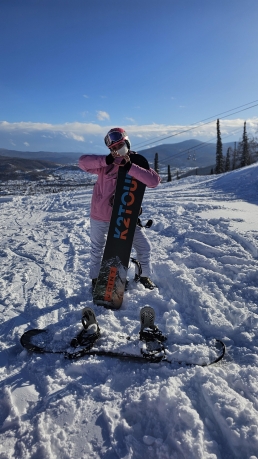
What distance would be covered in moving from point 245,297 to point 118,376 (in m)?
2.23

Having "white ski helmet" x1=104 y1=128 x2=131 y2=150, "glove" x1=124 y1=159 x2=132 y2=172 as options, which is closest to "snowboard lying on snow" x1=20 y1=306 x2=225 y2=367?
"glove" x1=124 y1=159 x2=132 y2=172

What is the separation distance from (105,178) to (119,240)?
911 mm

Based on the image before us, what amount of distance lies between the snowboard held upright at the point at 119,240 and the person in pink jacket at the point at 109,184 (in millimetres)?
140

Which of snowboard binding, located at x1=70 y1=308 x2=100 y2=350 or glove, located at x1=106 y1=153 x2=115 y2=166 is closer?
snowboard binding, located at x1=70 y1=308 x2=100 y2=350

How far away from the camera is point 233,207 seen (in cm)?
954

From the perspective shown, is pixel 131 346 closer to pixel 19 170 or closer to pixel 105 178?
pixel 105 178

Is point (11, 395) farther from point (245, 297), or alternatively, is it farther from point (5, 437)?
point (245, 297)

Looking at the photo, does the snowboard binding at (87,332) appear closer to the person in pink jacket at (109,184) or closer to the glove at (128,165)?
the person in pink jacket at (109,184)

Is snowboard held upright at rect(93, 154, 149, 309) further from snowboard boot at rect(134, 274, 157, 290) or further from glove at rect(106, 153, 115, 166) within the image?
snowboard boot at rect(134, 274, 157, 290)

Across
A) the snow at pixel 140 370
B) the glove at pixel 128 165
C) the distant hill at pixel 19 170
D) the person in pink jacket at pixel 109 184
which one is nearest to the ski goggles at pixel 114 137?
the person in pink jacket at pixel 109 184

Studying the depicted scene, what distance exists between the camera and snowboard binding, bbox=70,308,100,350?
10.0 feet

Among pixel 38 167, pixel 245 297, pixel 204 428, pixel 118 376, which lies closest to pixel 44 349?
pixel 118 376

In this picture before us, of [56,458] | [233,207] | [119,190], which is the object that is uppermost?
[119,190]

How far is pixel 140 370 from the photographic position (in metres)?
2.72
